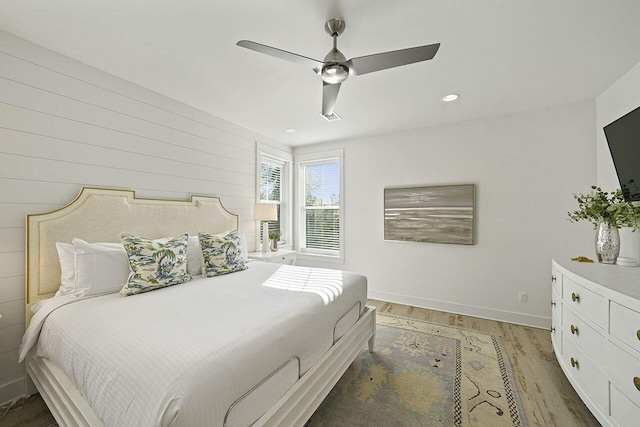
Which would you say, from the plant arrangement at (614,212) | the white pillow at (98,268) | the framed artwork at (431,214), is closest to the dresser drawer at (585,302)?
the plant arrangement at (614,212)

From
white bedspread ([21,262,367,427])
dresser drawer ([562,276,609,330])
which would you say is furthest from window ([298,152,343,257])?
A: dresser drawer ([562,276,609,330])

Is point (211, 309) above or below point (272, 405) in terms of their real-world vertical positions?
above

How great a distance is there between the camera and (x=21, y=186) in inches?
79.7

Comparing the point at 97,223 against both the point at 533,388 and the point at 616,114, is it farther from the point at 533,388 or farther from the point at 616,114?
the point at 616,114

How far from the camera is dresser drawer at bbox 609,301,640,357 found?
137cm

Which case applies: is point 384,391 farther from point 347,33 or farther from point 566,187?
point 566,187

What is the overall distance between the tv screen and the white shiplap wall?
4.05m

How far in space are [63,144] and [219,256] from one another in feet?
5.09

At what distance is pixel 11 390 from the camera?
6.55 feet

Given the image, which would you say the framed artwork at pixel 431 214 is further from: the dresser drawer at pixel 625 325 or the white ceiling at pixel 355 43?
the dresser drawer at pixel 625 325

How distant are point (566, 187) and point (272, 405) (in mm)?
3742

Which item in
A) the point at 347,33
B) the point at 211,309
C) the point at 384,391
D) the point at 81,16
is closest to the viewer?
the point at 211,309

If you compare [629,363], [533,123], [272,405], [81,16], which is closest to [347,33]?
[81,16]

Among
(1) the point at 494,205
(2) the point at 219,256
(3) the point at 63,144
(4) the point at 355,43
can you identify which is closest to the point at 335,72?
(4) the point at 355,43
